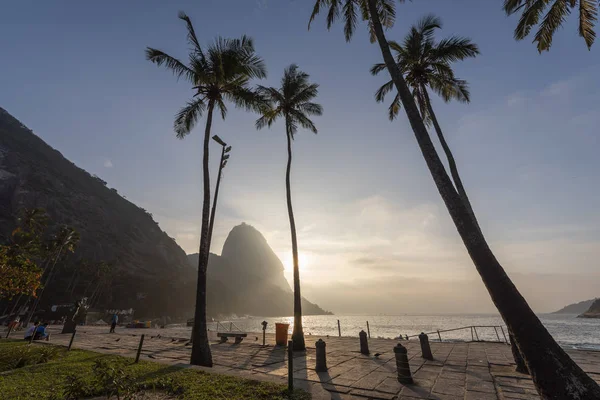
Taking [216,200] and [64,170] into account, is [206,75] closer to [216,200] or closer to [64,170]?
[216,200]

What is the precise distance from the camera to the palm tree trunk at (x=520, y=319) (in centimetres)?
368

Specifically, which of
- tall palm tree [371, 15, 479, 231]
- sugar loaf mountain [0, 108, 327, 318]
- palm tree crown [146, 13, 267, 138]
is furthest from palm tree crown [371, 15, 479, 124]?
sugar loaf mountain [0, 108, 327, 318]

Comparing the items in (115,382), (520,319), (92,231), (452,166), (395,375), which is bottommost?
A: (395,375)

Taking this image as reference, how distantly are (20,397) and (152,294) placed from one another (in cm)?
11069

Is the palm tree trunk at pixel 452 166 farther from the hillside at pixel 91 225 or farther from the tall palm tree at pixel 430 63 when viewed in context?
the hillside at pixel 91 225

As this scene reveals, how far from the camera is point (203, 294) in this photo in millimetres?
10438

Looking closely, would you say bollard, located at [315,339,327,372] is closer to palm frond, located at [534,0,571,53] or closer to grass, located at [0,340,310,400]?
grass, located at [0,340,310,400]

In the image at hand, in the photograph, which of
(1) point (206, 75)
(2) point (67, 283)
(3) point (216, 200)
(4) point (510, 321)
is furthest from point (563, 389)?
(2) point (67, 283)

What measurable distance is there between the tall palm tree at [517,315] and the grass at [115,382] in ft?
13.9

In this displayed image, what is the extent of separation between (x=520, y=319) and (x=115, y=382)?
720 centimetres

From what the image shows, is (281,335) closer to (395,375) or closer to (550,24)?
(395,375)

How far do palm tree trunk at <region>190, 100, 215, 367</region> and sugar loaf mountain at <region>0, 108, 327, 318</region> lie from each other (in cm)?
7751

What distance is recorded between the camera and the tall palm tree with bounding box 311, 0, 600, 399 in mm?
3688

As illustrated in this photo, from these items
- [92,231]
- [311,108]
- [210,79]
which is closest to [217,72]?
[210,79]
